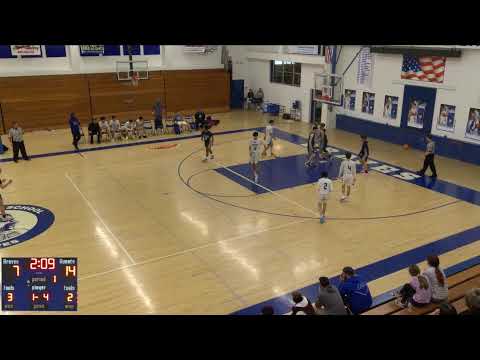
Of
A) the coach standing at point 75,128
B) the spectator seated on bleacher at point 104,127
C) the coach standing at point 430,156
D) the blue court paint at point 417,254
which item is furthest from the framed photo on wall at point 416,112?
the coach standing at point 75,128

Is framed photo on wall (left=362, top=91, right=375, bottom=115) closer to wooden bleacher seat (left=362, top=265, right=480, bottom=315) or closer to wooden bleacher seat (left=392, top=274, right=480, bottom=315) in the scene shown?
wooden bleacher seat (left=362, top=265, right=480, bottom=315)

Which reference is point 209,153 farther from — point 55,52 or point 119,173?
point 55,52

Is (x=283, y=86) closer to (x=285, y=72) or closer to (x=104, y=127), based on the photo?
(x=285, y=72)

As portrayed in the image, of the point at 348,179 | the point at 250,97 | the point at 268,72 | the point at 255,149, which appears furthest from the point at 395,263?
the point at 250,97

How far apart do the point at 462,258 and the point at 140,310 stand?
7.68 m

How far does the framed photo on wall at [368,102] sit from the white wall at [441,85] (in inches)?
8.4

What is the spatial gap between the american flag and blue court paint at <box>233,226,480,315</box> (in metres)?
9.66

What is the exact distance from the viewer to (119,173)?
17453 mm

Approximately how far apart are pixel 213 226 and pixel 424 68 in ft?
44.4

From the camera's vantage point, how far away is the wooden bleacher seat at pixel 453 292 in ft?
24.6

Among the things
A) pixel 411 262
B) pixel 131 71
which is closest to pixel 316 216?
pixel 411 262

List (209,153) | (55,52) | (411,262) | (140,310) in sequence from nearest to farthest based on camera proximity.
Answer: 1. (140,310)
2. (411,262)
3. (209,153)
4. (55,52)

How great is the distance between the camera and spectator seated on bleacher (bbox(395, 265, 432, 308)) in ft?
24.4
